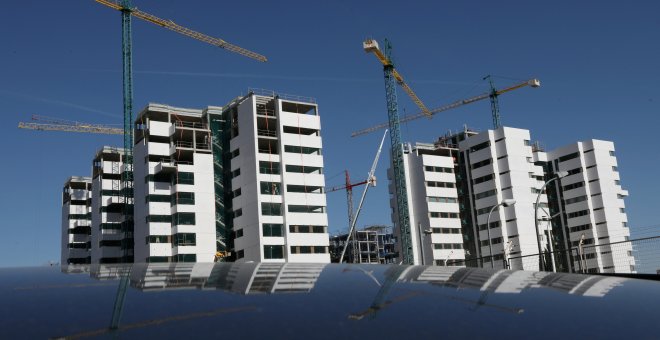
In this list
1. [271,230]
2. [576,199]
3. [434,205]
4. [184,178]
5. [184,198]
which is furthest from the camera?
[576,199]

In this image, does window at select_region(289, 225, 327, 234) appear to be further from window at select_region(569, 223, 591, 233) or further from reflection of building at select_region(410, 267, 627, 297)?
reflection of building at select_region(410, 267, 627, 297)

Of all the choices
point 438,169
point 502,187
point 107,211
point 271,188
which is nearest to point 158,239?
point 271,188

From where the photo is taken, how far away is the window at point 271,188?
8650 cm

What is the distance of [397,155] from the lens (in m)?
121

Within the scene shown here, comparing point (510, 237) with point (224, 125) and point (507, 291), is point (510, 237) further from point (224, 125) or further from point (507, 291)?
point (507, 291)

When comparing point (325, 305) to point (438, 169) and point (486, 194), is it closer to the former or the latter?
point (438, 169)

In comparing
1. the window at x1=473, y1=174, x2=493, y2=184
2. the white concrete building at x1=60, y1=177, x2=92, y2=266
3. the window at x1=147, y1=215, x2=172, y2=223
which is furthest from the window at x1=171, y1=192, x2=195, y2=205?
the window at x1=473, y1=174, x2=493, y2=184

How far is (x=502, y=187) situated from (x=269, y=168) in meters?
48.7

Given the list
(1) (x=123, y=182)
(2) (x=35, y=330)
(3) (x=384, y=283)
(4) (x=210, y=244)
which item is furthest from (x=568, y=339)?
(1) (x=123, y=182)

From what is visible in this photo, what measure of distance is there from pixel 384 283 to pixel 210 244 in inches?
3266

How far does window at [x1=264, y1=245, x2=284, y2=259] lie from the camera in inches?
3231

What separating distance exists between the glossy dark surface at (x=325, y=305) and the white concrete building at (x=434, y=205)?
356 ft

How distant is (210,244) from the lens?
85625 millimetres

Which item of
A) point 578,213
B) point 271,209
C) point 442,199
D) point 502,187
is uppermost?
point 502,187
